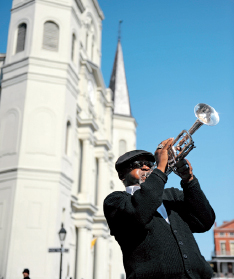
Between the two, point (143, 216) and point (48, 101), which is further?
point (48, 101)

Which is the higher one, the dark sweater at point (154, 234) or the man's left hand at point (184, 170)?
the man's left hand at point (184, 170)

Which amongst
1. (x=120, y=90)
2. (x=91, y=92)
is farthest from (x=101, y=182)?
(x=120, y=90)

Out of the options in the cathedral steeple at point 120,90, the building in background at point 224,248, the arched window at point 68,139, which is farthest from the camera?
the building in background at point 224,248

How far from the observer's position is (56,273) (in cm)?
1736

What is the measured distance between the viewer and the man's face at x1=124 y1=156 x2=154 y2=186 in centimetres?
318

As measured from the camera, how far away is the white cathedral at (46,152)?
17.2m

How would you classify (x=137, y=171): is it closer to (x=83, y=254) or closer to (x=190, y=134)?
(x=190, y=134)

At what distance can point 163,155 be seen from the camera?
296 cm

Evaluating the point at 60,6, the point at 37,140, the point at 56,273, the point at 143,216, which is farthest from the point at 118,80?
the point at 143,216

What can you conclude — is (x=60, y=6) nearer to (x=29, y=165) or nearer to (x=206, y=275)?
(x=29, y=165)

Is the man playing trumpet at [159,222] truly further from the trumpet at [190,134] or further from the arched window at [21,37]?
the arched window at [21,37]

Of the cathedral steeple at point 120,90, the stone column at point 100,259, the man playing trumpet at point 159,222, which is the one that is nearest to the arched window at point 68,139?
the stone column at point 100,259

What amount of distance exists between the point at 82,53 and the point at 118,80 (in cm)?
1593

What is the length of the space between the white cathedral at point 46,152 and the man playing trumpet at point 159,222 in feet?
37.9
